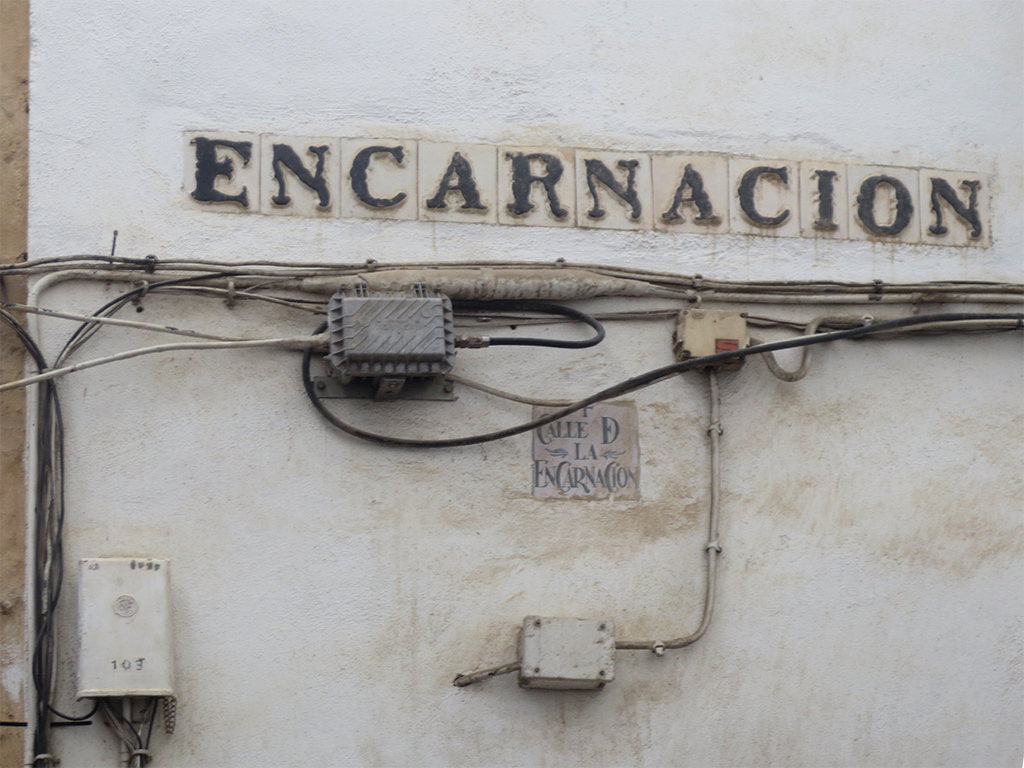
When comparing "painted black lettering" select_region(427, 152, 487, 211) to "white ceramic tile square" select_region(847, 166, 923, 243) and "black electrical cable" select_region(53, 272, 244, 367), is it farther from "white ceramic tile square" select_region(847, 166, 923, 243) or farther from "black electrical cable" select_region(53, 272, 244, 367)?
"white ceramic tile square" select_region(847, 166, 923, 243)

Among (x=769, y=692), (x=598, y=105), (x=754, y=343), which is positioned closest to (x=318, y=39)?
(x=598, y=105)

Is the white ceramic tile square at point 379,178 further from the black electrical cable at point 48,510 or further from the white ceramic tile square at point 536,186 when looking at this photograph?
the black electrical cable at point 48,510

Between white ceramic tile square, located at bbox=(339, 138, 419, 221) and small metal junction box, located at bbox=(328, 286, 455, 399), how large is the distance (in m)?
0.45

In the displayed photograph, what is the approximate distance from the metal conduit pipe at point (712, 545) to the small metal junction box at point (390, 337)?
0.90m

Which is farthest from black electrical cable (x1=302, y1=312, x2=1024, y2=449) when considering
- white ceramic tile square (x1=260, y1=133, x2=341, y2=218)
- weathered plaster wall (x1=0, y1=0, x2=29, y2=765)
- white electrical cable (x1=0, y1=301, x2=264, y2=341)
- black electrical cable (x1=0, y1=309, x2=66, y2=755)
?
weathered plaster wall (x1=0, y1=0, x2=29, y2=765)

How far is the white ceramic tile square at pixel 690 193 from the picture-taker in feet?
15.2

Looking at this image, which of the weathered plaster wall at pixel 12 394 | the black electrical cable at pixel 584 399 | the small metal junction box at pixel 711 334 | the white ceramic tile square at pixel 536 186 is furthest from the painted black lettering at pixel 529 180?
the weathered plaster wall at pixel 12 394

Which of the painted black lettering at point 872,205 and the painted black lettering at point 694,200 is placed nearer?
the painted black lettering at point 694,200

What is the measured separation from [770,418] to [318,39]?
6.30 ft

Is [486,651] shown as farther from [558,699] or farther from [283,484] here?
[283,484]

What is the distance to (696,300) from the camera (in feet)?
14.9

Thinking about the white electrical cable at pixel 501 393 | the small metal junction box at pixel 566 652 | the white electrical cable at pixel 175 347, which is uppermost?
the white electrical cable at pixel 175 347

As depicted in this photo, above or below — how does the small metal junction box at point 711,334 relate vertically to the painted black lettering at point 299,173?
below

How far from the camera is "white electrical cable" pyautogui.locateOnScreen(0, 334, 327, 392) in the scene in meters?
3.96
